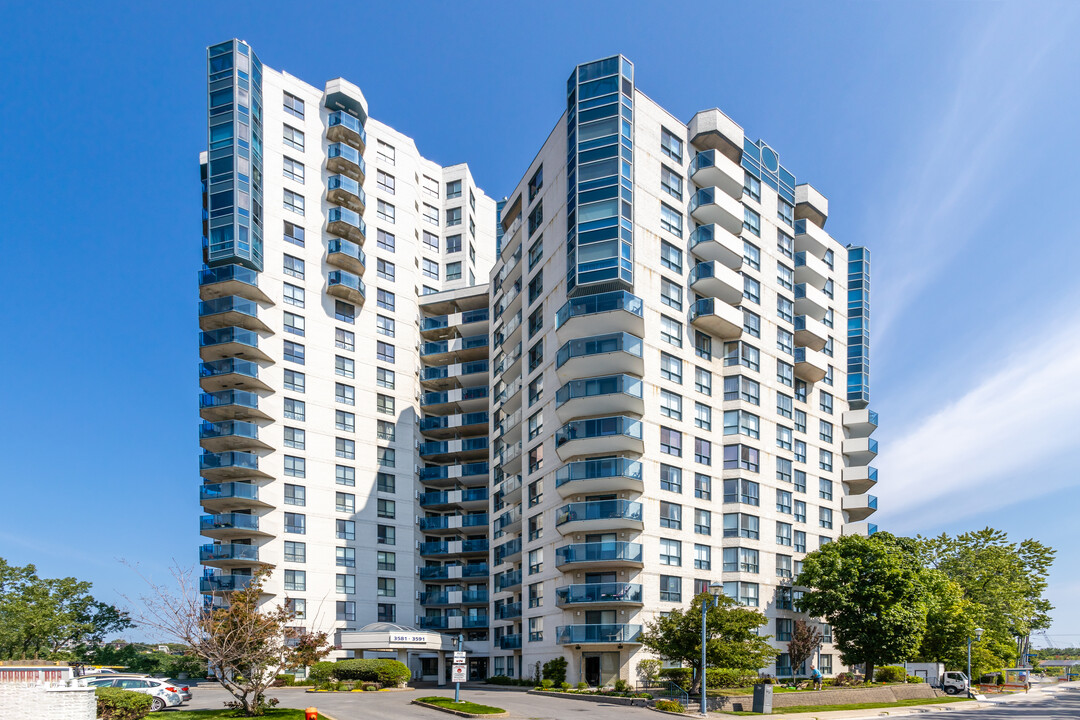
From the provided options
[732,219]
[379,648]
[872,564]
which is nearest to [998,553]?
[872,564]

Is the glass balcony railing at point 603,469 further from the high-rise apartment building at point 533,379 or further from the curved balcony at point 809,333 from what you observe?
the curved balcony at point 809,333

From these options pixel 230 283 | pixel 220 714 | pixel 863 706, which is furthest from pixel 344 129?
pixel 863 706

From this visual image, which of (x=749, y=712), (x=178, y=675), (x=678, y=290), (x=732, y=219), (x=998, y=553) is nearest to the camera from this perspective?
(x=749, y=712)

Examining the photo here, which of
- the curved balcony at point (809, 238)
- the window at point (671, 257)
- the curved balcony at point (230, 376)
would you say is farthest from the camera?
the curved balcony at point (809, 238)

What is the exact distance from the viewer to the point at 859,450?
82.7m

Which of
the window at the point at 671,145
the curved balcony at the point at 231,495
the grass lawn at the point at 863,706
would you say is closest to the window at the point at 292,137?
the curved balcony at the point at 231,495

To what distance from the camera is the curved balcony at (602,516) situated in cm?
5378

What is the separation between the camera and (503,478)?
243 feet

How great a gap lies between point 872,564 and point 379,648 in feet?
128

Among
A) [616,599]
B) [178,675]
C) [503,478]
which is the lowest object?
[178,675]

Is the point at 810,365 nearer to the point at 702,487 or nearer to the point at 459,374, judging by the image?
the point at 702,487

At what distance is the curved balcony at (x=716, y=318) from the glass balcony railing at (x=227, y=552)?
40894mm

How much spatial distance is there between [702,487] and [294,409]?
3747cm

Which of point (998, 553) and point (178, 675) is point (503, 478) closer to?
point (178, 675)
